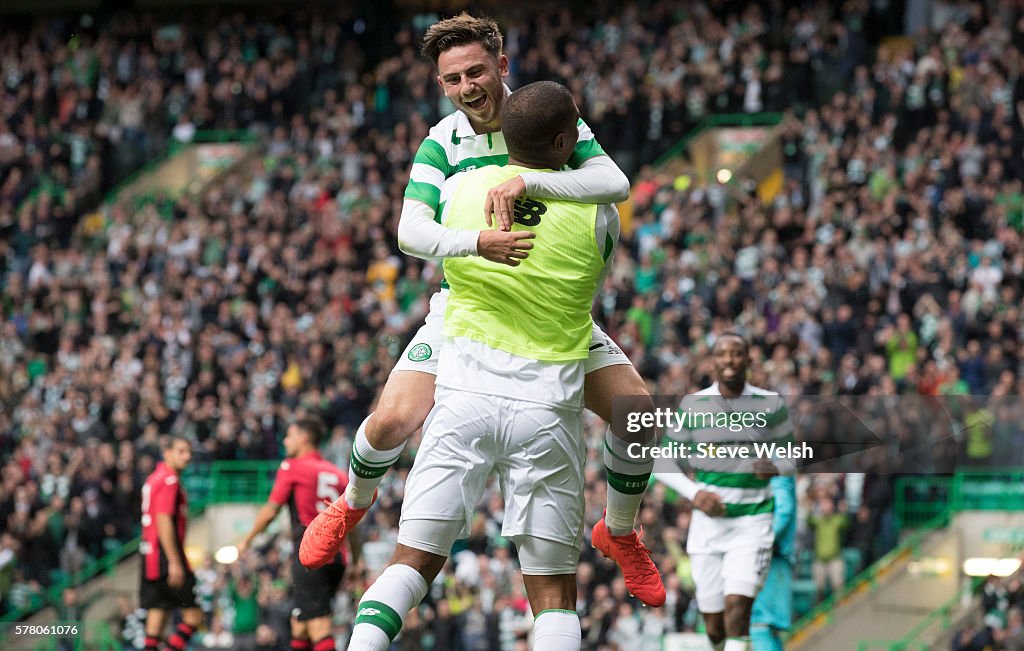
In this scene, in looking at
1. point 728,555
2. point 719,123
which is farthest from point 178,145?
point 728,555

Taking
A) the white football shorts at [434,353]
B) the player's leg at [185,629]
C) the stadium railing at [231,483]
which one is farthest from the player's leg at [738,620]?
the stadium railing at [231,483]

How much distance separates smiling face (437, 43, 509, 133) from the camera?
6105 mm

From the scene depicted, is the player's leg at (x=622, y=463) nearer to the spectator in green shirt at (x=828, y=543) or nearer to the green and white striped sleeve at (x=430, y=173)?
the green and white striped sleeve at (x=430, y=173)

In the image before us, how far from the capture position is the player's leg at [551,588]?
18.4ft

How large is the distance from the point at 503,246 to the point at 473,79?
3.49 feet

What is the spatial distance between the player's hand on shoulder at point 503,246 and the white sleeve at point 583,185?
22cm

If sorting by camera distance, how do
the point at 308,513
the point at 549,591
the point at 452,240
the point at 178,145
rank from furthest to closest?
the point at 178,145 → the point at 308,513 → the point at 549,591 → the point at 452,240

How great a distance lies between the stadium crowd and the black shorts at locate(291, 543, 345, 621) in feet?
13.0

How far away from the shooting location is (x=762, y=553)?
880cm

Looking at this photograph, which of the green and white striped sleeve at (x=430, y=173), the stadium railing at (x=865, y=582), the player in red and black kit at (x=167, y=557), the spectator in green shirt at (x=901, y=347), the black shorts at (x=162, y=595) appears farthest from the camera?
the spectator in green shirt at (x=901, y=347)

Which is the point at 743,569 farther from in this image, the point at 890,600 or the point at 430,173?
the point at 890,600

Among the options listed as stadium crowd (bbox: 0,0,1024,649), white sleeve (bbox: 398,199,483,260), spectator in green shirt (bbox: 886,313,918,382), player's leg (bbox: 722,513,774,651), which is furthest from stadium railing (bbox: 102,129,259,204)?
white sleeve (bbox: 398,199,483,260)

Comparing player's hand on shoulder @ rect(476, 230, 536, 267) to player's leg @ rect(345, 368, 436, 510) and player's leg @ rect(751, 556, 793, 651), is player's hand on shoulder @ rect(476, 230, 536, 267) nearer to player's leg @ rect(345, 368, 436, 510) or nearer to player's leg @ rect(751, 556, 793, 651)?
player's leg @ rect(345, 368, 436, 510)

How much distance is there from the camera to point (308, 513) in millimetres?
10273
